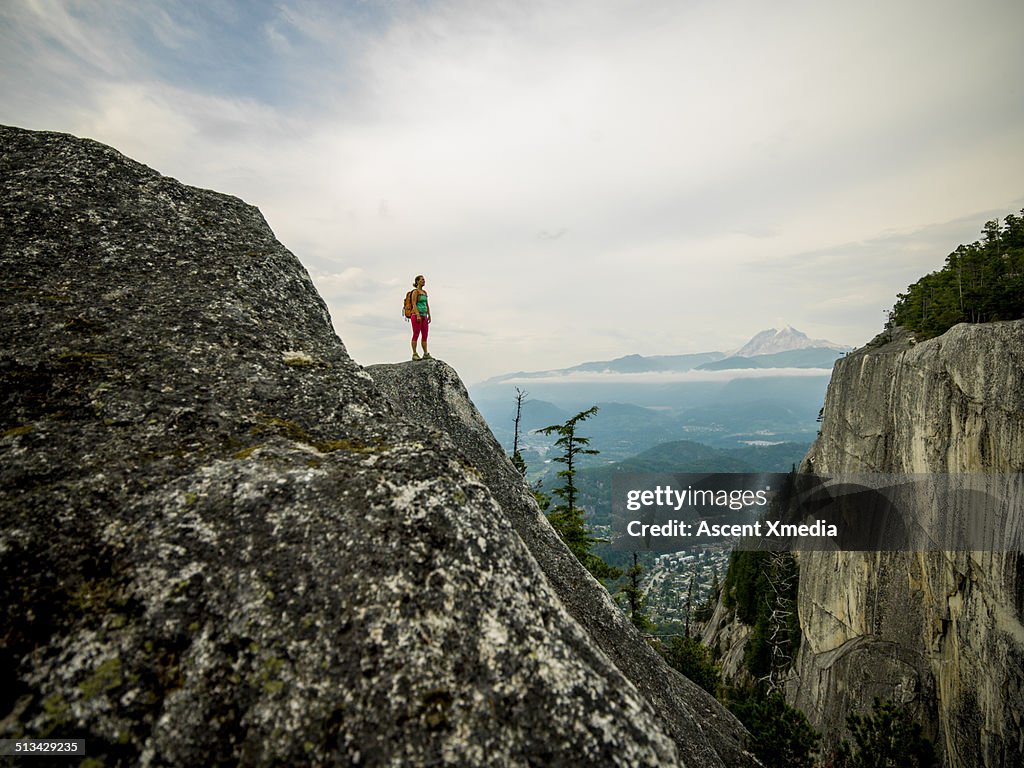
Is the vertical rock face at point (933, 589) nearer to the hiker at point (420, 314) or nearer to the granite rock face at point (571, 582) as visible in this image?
the granite rock face at point (571, 582)

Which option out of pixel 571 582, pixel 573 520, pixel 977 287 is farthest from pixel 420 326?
pixel 977 287

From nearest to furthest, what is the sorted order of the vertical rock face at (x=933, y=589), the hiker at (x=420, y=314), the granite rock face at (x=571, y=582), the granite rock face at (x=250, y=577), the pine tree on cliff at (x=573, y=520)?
the granite rock face at (x=250, y=577) → the granite rock face at (x=571, y=582) → the hiker at (x=420, y=314) → the vertical rock face at (x=933, y=589) → the pine tree on cliff at (x=573, y=520)

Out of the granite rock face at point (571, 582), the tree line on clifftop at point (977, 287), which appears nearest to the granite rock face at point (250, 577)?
the granite rock face at point (571, 582)

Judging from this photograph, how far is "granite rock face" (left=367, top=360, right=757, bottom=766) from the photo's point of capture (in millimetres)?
11331

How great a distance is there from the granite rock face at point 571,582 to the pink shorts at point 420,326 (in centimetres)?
122

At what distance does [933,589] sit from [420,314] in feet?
140

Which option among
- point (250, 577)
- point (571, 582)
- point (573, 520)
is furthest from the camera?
point (573, 520)

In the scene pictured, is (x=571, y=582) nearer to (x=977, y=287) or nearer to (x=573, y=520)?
(x=573, y=520)

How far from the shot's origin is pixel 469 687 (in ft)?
13.4

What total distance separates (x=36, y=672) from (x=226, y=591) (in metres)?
1.33

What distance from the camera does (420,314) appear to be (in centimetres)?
1758

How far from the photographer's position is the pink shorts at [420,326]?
1773cm

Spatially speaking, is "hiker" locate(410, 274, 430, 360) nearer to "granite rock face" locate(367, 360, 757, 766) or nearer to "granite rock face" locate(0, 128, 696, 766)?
"granite rock face" locate(367, 360, 757, 766)

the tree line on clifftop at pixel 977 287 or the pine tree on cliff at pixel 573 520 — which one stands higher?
the tree line on clifftop at pixel 977 287
